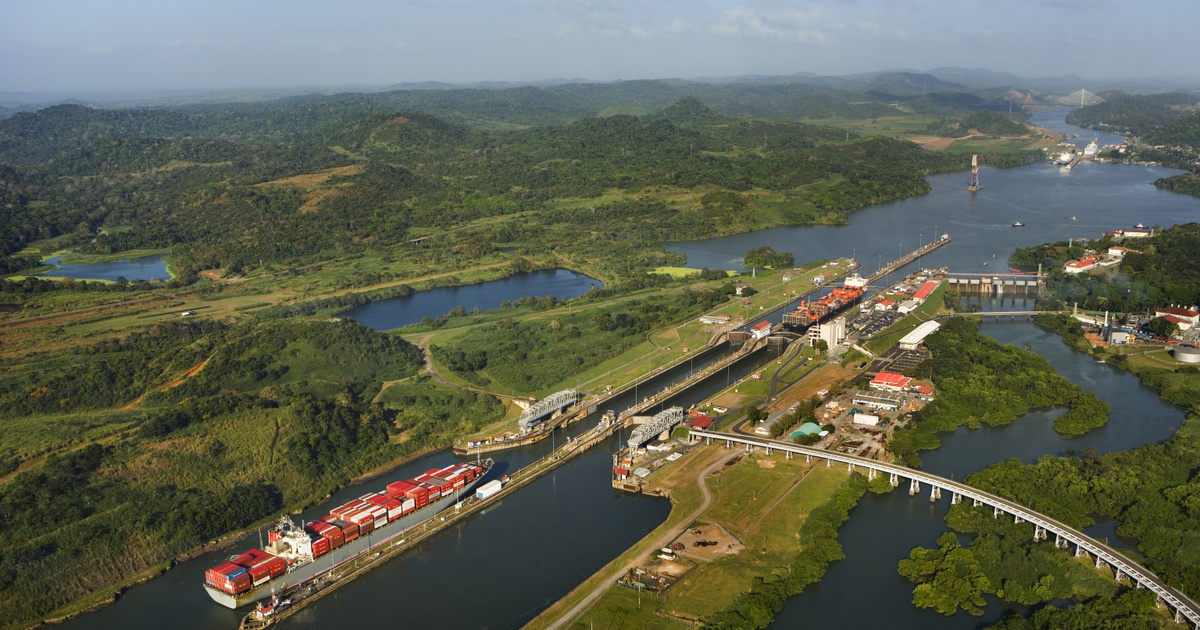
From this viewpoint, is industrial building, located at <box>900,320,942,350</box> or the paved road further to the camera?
industrial building, located at <box>900,320,942,350</box>

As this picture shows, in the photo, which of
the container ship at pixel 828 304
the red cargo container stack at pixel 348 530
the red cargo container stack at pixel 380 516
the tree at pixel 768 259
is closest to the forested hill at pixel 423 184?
the tree at pixel 768 259

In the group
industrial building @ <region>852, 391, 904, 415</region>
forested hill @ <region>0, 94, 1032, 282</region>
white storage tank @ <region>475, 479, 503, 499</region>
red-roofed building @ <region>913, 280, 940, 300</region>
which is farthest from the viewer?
forested hill @ <region>0, 94, 1032, 282</region>

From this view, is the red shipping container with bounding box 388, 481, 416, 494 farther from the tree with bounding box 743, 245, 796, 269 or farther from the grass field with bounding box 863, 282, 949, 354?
the tree with bounding box 743, 245, 796, 269

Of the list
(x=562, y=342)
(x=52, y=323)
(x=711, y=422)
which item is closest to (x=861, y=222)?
(x=562, y=342)

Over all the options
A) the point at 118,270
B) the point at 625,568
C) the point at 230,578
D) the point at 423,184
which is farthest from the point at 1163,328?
the point at 423,184

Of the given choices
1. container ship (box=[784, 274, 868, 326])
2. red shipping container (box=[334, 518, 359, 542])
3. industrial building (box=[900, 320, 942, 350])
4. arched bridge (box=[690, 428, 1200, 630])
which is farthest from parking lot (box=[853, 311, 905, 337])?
red shipping container (box=[334, 518, 359, 542])

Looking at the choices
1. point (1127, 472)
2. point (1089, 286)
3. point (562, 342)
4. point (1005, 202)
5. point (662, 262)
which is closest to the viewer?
point (1127, 472)

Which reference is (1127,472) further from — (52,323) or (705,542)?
(52,323)
